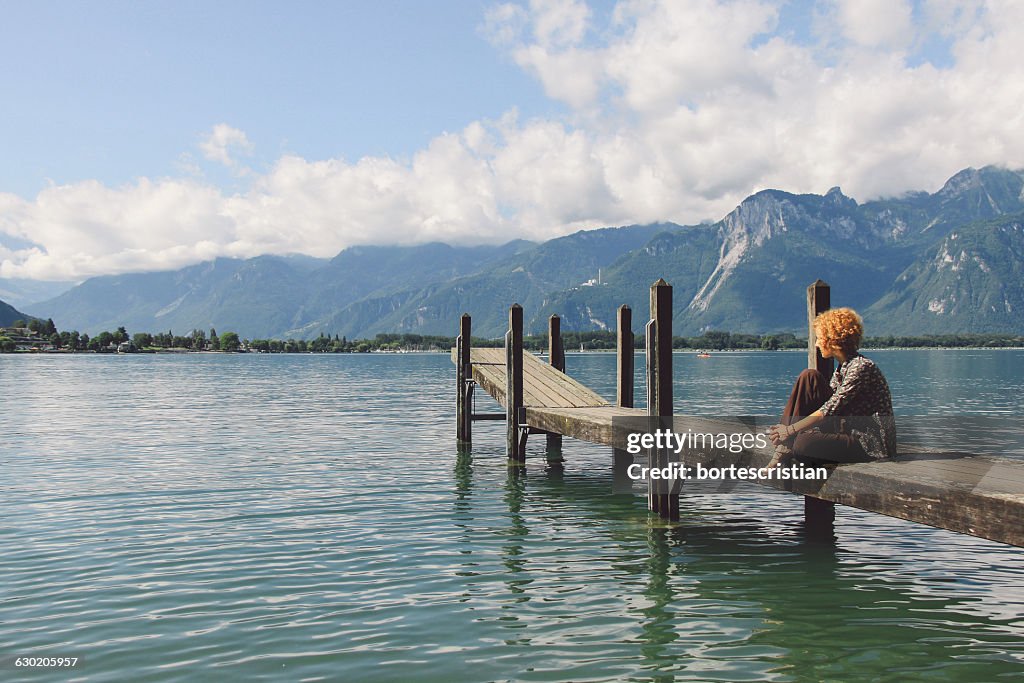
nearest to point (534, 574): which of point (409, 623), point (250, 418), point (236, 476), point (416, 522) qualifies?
point (409, 623)

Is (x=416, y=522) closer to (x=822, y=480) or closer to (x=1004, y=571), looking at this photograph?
(x=822, y=480)

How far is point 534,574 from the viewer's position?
485 inches

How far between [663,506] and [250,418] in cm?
3150

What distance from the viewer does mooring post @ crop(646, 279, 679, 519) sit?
47.1 ft

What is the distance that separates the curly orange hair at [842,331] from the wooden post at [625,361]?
32.7 feet

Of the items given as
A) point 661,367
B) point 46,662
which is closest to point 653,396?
point 661,367

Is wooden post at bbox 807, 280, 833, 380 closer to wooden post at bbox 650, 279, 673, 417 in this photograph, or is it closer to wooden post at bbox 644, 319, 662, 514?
wooden post at bbox 650, 279, 673, 417

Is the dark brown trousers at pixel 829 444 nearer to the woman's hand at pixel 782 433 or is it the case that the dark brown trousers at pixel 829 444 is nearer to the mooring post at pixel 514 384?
the woman's hand at pixel 782 433

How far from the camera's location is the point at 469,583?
11.8 metres

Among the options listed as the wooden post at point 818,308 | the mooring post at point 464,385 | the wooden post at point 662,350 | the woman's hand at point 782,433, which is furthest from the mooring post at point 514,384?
the woman's hand at point 782,433

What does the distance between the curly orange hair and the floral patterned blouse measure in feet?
0.67

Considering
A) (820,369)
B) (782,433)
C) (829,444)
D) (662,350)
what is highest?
(662,350)

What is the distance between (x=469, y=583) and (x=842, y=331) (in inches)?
237

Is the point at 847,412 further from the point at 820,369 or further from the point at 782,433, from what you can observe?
the point at 820,369
